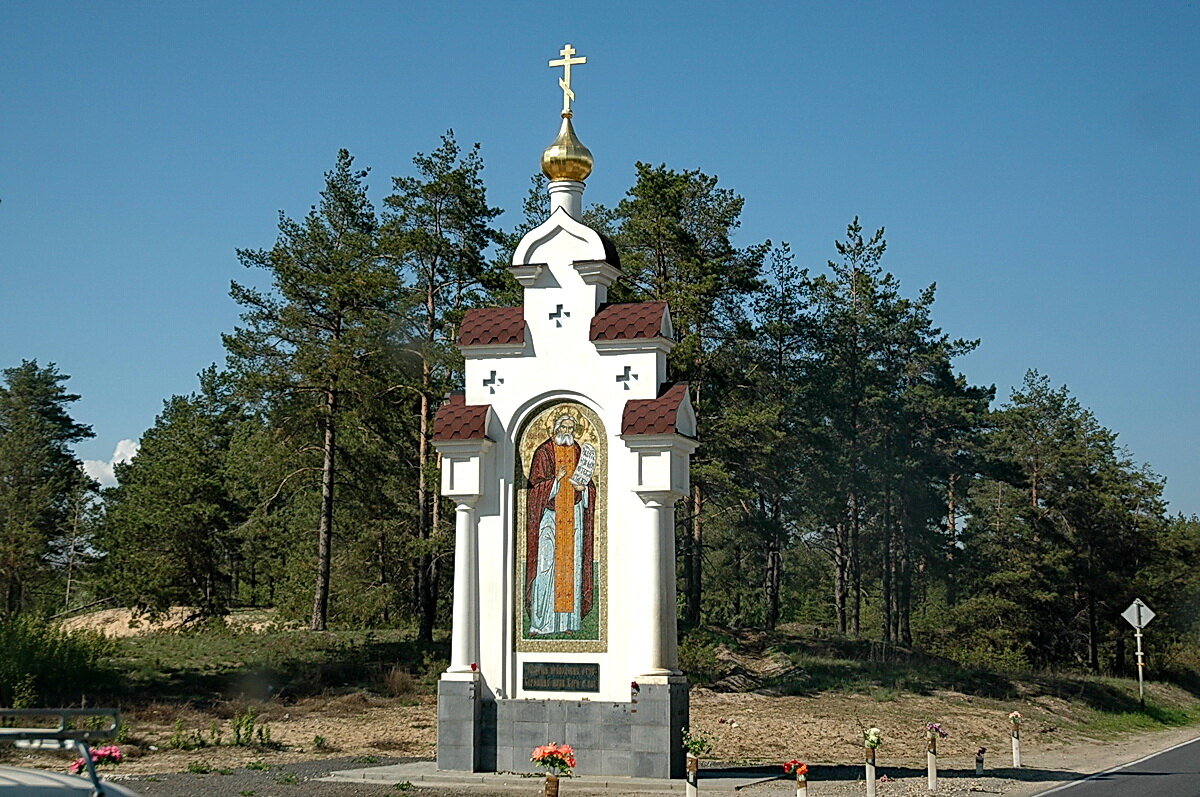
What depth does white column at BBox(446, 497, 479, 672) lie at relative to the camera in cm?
1986

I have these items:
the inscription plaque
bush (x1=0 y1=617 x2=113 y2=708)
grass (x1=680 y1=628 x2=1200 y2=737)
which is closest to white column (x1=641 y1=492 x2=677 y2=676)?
the inscription plaque

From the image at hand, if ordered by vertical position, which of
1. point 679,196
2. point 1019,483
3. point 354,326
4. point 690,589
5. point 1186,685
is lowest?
point 1186,685

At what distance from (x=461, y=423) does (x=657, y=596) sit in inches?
168

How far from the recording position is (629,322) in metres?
19.9

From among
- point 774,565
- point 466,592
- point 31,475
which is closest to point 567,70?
point 466,592

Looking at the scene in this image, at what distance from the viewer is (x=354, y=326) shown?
129ft

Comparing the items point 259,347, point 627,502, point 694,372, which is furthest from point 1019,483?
point 627,502

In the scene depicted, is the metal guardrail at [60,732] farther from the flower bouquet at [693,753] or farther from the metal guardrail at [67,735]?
the flower bouquet at [693,753]

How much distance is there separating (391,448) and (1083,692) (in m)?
23.7

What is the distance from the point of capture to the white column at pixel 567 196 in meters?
21.3

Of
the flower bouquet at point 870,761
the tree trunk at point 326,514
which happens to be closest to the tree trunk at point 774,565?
the tree trunk at point 326,514

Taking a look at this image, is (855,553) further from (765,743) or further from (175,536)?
(765,743)

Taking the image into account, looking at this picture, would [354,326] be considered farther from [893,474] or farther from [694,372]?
[893,474]

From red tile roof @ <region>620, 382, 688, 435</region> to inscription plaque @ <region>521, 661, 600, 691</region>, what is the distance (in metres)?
3.72
